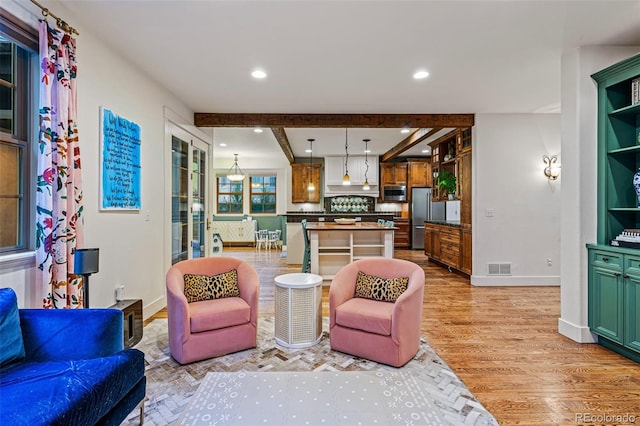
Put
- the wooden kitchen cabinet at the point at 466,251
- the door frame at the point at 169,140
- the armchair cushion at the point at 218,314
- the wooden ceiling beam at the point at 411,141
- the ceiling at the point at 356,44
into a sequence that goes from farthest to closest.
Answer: the wooden ceiling beam at the point at 411,141 → the wooden kitchen cabinet at the point at 466,251 → the door frame at the point at 169,140 → the armchair cushion at the point at 218,314 → the ceiling at the point at 356,44

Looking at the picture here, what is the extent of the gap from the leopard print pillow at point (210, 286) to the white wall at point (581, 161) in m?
3.28

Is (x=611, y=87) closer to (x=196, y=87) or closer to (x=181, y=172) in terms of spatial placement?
(x=196, y=87)

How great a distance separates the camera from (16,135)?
217cm

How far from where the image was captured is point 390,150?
8703 millimetres

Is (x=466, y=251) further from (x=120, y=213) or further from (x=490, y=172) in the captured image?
(x=120, y=213)

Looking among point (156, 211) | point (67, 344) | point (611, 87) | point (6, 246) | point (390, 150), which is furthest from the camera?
point (390, 150)

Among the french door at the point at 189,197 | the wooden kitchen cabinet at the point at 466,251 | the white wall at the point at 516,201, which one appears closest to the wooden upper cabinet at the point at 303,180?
the french door at the point at 189,197

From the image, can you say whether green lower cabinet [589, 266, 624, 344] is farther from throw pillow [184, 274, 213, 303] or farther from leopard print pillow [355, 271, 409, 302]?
throw pillow [184, 274, 213, 303]

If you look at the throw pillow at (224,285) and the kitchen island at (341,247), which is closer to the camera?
the throw pillow at (224,285)

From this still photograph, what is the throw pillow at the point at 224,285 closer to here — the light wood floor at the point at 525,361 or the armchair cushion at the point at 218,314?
the armchair cushion at the point at 218,314

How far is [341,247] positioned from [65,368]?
4.11m

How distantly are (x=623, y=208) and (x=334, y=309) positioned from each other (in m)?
2.74

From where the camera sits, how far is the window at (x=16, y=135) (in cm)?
209

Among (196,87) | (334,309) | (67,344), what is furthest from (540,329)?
(196,87)
